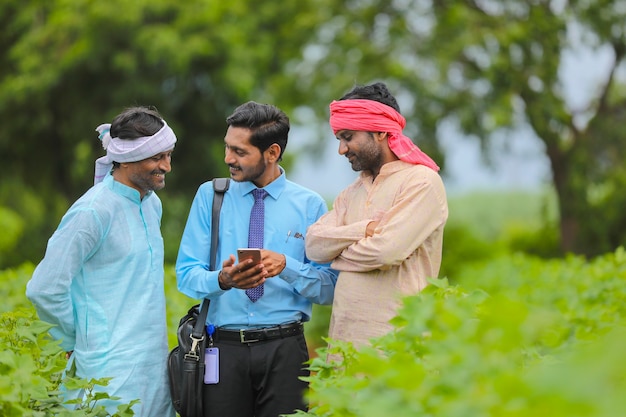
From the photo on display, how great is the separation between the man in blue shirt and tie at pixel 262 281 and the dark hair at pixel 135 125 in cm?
35

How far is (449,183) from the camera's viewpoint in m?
19.0

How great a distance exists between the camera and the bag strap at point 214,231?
4.70 m

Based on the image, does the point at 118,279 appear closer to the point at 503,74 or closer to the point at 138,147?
the point at 138,147

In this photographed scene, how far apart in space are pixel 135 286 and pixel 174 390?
0.52 meters

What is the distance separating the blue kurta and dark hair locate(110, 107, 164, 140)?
23 cm

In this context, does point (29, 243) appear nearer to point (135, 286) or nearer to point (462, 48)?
point (462, 48)

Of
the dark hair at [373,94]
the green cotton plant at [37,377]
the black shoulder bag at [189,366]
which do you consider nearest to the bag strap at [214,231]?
the black shoulder bag at [189,366]

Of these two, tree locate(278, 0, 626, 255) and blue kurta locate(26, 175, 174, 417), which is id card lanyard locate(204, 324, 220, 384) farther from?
tree locate(278, 0, 626, 255)

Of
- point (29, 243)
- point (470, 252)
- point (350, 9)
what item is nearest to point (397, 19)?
point (350, 9)

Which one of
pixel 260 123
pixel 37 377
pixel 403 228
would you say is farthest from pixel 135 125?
pixel 37 377

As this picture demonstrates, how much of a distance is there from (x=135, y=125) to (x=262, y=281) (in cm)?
95

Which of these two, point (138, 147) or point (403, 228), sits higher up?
point (138, 147)

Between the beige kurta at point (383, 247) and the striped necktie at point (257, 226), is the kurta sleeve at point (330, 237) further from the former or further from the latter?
the striped necktie at point (257, 226)

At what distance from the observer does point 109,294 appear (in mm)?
4496
